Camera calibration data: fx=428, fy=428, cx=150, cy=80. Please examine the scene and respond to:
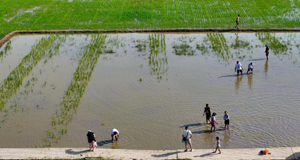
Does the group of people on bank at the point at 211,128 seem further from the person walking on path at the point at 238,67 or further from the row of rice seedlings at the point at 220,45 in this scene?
the row of rice seedlings at the point at 220,45

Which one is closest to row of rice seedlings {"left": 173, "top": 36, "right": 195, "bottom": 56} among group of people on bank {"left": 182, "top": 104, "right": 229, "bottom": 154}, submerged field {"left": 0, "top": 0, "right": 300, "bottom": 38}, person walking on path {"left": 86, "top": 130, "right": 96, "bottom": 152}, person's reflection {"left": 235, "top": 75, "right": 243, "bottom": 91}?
submerged field {"left": 0, "top": 0, "right": 300, "bottom": 38}

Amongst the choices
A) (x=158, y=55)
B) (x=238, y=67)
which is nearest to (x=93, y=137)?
(x=238, y=67)

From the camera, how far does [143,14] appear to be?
106 feet

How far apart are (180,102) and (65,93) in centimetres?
524

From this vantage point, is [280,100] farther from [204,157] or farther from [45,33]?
[45,33]

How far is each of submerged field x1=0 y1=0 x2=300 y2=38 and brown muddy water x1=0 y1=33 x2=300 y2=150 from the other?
2494 mm

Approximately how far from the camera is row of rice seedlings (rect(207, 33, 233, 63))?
24078 millimetres

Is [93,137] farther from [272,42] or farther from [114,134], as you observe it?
[272,42]

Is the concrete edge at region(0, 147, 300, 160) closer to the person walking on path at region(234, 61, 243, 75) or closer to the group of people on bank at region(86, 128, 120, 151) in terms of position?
the group of people on bank at region(86, 128, 120, 151)

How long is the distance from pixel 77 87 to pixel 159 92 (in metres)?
3.87

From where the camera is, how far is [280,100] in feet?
59.5

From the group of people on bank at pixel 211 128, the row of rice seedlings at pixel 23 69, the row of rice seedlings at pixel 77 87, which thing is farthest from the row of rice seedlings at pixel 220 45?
the row of rice seedlings at pixel 23 69

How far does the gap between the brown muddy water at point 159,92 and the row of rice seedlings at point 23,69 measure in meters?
0.15

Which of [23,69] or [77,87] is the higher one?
[23,69]
